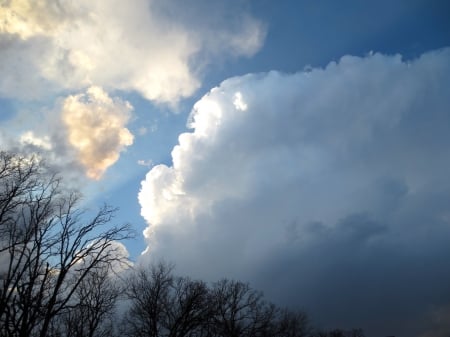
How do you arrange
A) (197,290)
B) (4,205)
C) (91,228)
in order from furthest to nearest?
(197,290)
(91,228)
(4,205)

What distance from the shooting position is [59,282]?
16734 millimetres

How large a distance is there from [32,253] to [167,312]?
2390cm

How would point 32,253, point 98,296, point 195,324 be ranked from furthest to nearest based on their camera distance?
point 195,324
point 98,296
point 32,253

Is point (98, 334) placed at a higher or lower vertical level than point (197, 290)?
lower

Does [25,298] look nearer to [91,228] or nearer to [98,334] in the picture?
[91,228]

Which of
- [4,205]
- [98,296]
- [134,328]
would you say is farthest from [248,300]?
[4,205]

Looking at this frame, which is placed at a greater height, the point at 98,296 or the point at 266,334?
the point at 98,296

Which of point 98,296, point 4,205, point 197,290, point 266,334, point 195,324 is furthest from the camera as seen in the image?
point 266,334

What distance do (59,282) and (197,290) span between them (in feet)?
77.3

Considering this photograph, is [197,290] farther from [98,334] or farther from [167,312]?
[98,334]

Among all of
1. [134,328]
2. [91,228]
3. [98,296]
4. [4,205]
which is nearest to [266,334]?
[134,328]

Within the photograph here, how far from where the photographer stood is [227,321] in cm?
4700

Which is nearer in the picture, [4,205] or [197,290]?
[4,205]

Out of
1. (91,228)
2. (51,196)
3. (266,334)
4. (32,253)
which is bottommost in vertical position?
(266,334)
